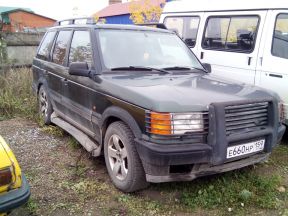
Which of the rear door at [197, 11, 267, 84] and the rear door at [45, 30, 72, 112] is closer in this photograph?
the rear door at [45, 30, 72, 112]

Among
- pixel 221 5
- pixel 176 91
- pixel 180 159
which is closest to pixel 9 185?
pixel 180 159

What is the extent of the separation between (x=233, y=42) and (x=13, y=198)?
15.8 ft

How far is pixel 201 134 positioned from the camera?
Result: 3.20 m

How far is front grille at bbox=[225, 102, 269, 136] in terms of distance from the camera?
10.8 feet

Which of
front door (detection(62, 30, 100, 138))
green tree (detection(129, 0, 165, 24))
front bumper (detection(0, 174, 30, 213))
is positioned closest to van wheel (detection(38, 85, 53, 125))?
front door (detection(62, 30, 100, 138))

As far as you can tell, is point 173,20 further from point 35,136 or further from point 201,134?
point 201,134

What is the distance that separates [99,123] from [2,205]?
172 centimetres

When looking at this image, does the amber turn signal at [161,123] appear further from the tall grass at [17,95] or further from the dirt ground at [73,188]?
the tall grass at [17,95]

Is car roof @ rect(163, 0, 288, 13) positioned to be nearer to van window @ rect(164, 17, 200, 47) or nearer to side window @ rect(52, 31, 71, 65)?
van window @ rect(164, 17, 200, 47)

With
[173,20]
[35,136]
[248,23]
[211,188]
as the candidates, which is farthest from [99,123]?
[173,20]

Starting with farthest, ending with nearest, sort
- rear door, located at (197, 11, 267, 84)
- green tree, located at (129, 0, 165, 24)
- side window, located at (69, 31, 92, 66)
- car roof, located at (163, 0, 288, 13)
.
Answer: green tree, located at (129, 0, 165, 24) → rear door, located at (197, 11, 267, 84) → car roof, located at (163, 0, 288, 13) → side window, located at (69, 31, 92, 66)

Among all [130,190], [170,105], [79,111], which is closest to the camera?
[170,105]

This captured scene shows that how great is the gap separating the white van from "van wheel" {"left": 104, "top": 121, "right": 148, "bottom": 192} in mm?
2934

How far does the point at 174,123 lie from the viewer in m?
3.12
